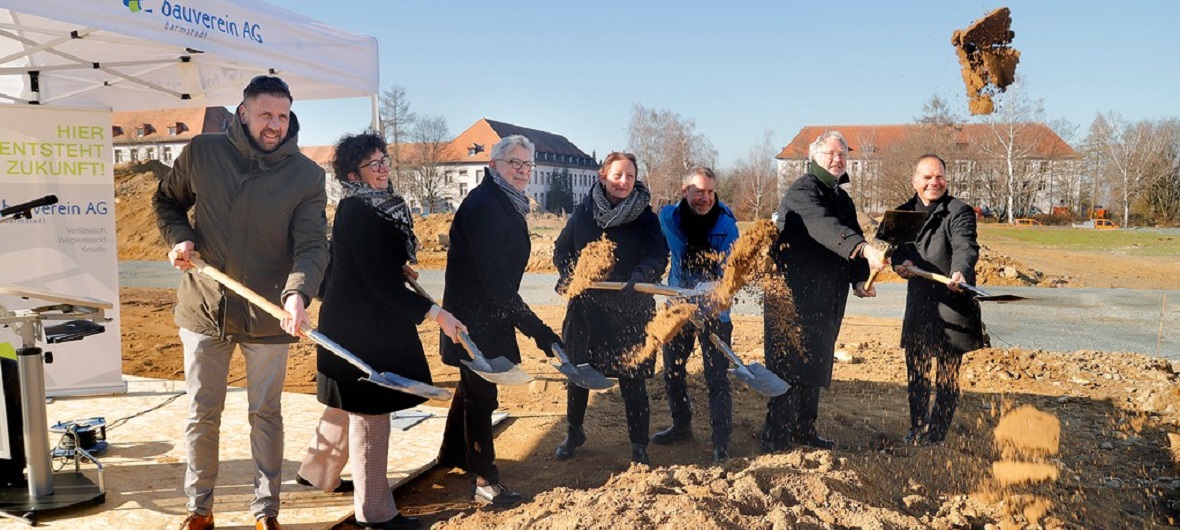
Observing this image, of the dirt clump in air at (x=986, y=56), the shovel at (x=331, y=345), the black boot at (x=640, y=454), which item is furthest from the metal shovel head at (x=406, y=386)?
the dirt clump in air at (x=986, y=56)

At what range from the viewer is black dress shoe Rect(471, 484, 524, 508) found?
365 cm

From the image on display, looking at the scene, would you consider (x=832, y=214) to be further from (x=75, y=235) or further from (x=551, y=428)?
(x=75, y=235)

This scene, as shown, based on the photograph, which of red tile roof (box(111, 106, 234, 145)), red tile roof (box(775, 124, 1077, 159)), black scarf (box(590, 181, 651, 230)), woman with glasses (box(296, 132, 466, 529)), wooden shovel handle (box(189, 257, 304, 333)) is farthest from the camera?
red tile roof (box(111, 106, 234, 145))

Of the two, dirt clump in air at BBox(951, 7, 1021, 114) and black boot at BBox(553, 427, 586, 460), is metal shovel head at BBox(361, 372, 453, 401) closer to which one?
black boot at BBox(553, 427, 586, 460)

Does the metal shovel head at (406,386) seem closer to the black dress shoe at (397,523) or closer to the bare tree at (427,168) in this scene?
the black dress shoe at (397,523)

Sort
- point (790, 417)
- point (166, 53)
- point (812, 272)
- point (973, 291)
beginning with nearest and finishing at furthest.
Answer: point (973, 291)
point (812, 272)
point (790, 417)
point (166, 53)

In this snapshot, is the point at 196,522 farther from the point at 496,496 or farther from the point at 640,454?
the point at 640,454

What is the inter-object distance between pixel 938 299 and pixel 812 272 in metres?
0.80

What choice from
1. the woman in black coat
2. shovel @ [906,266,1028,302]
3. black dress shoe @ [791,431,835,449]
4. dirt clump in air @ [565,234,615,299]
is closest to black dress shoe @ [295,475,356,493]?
the woman in black coat

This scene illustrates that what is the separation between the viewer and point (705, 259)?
14.4ft

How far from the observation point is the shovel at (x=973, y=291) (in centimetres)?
388

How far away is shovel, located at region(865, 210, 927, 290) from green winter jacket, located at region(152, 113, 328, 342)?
2.89m

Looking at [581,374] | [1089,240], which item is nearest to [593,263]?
[581,374]

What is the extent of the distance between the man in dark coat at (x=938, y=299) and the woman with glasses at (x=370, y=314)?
2709 millimetres
